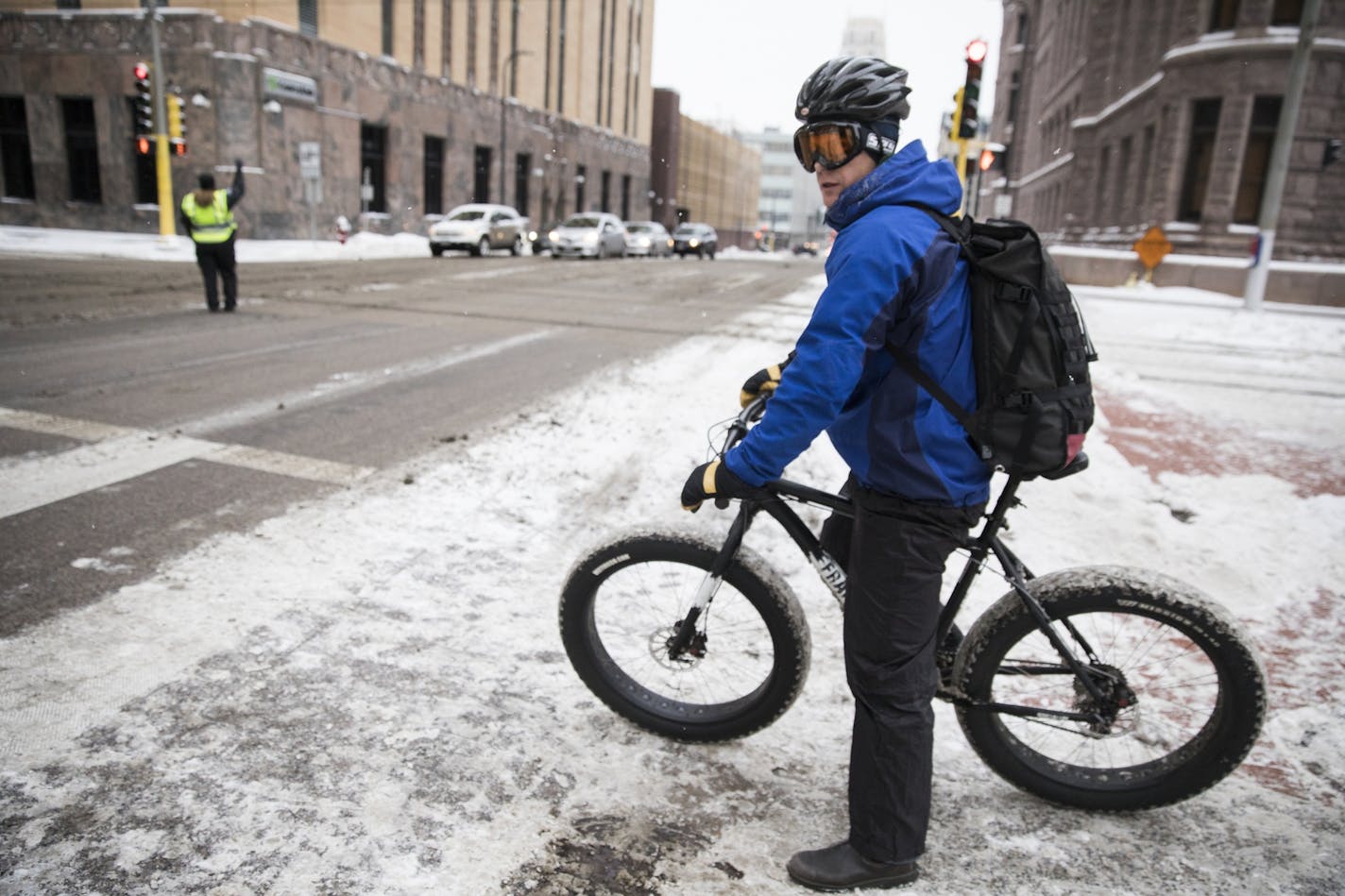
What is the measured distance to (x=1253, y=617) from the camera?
4.03 m

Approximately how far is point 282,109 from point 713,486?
1388 inches

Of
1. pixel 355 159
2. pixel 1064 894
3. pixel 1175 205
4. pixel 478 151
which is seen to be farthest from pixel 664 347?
pixel 478 151

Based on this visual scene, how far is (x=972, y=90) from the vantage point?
13430 mm

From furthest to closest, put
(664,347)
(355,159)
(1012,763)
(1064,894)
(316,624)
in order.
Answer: (355,159), (664,347), (316,624), (1012,763), (1064,894)

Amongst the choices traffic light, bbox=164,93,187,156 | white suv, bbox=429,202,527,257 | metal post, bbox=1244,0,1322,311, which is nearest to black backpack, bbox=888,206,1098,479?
metal post, bbox=1244,0,1322,311

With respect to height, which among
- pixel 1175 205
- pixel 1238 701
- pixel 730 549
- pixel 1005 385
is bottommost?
pixel 1238 701

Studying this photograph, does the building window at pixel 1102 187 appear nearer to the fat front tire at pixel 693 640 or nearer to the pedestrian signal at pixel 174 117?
the pedestrian signal at pixel 174 117

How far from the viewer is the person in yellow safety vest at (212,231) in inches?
458

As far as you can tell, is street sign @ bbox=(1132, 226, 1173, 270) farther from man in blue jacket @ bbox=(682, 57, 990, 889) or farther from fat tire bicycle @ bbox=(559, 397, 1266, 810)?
man in blue jacket @ bbox=(682, 57, 990, 889)

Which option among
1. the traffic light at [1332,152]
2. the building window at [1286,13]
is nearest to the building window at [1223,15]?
the building window at [1286,13]

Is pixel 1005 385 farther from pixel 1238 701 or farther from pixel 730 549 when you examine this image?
pixel 1238 701

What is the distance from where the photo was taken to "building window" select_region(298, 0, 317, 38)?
33.5 meters

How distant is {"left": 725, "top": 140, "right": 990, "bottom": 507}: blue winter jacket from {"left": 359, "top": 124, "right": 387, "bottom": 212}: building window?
40.5 meters

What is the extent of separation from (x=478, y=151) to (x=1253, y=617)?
160ft
